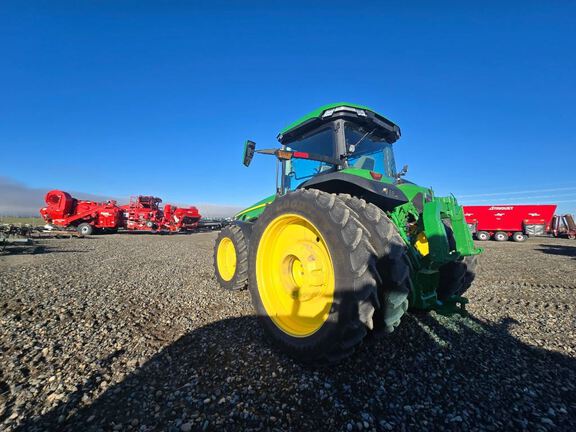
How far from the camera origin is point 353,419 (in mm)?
1667

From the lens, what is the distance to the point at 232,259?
4.88 m

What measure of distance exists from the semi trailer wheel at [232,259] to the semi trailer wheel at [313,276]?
1605 mm

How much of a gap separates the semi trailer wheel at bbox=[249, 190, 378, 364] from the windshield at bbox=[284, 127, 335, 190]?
49.0 inches

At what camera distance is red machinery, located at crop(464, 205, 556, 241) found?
65.7ft

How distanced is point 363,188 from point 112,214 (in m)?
19.9

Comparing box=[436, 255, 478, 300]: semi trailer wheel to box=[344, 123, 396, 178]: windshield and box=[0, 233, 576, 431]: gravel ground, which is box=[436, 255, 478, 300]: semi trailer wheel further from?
box=[344, 123, 396, 178]: windshield

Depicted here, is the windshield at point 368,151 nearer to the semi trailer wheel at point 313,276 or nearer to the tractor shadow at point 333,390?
the semi trailer wheel at point 313,276

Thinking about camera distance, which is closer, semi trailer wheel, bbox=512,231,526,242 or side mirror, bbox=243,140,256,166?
side mirror, bbox=243,140,256,166

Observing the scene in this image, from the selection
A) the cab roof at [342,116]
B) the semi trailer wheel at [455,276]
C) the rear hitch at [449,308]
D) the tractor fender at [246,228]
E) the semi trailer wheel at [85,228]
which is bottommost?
the rear hitch at [449,308]

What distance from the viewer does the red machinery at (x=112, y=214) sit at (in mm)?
16922

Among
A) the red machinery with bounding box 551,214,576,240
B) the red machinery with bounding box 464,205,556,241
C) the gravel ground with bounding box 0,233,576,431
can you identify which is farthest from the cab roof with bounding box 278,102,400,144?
the red machinery with bounding box 551,214,576,240

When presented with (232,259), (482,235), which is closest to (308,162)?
(232,259)

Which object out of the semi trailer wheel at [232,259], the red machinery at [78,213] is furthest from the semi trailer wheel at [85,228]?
the semi trailer wheel at [232,259]

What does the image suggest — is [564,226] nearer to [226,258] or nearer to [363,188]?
[363,188]
